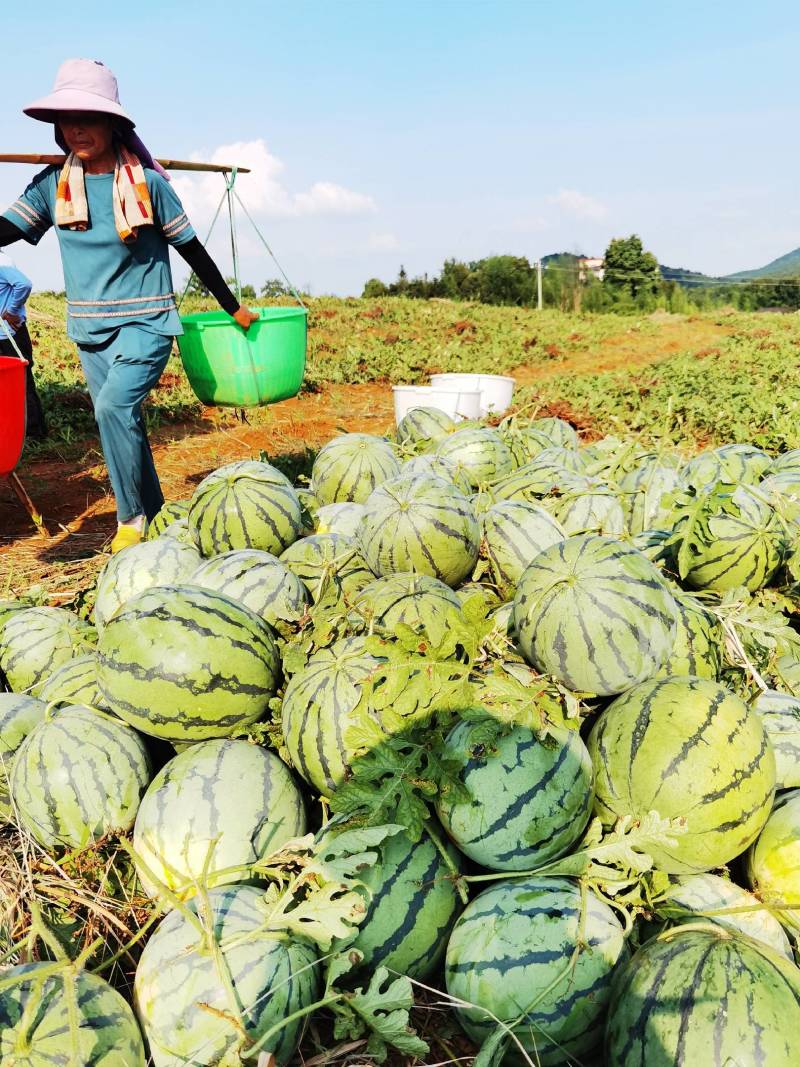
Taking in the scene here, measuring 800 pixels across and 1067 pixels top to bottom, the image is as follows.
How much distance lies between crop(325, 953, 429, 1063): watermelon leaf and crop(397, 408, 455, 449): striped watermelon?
323 centimetres

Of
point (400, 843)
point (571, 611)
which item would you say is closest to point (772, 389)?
point (571, 611)

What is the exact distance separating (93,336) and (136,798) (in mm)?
3320

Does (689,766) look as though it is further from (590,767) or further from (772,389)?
(772,389)

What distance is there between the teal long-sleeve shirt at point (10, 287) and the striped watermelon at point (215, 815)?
6.47 meters

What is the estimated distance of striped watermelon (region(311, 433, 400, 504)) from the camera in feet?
12.5

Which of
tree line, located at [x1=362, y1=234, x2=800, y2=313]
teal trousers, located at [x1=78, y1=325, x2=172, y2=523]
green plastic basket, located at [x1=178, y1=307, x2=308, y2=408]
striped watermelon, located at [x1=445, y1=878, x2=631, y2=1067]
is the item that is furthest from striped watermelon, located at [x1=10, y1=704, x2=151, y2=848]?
tree line, located at [x1=362, y1=234, x2=800, y2=313]

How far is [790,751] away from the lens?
2.36 meters

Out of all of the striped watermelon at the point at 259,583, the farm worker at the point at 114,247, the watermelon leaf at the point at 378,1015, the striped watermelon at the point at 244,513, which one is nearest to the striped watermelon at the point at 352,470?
the striped watermelon at the point at 244,513

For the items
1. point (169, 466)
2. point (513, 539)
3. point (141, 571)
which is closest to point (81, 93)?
point (141, 571)

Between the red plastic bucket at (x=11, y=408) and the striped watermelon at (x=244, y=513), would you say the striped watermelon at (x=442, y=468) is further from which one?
the red plastic bucket at (x=11, y=408)

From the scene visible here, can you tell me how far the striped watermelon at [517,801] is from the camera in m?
1.89

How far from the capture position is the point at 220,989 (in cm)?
163

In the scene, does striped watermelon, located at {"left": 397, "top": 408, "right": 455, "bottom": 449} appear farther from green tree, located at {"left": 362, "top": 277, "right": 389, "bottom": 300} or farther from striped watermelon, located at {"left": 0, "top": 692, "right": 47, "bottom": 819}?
green tree, located at {"left": 362, "top": 277, "right": 389, "bottom": 300}

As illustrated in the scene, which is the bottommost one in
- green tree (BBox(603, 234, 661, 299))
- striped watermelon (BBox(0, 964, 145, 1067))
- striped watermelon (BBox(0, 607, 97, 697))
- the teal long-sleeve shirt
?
striped watermelon (BBox(0, 964, 145, 1067))
